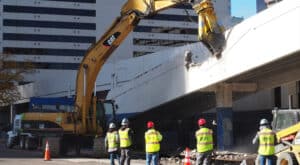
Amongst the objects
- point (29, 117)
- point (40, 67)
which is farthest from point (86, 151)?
point (40, 67)

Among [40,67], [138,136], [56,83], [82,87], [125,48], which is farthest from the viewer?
[125,48]

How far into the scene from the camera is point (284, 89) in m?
39.4

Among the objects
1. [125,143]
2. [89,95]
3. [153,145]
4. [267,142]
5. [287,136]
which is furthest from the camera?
[89,95]

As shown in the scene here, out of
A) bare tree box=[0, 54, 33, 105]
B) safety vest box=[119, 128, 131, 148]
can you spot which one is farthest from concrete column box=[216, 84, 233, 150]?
bare tree box=[0, 54, 33, 105]

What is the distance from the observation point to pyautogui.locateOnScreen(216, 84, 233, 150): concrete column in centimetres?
3091

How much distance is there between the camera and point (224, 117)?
103 ft

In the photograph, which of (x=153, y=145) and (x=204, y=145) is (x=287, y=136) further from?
(x=153, y=145)

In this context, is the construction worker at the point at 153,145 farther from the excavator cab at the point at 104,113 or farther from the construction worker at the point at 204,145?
the excavator cab at the point at 104,113

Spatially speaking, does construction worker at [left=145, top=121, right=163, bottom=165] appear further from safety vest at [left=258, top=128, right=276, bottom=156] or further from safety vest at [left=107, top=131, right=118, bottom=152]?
safety vest at [left=258, top=128, right=276, bottom=156]

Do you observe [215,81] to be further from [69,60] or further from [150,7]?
[69,60]

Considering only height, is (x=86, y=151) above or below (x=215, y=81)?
below

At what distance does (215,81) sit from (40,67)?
8058 cm

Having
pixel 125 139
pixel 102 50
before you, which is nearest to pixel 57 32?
pixel 102 50

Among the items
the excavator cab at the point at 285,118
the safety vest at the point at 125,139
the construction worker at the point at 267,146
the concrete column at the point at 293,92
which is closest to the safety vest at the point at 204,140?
the construction worker at the point at 267,146
